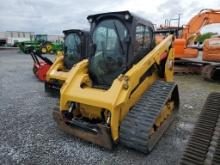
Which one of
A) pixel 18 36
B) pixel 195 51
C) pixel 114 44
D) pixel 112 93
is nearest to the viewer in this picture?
pixel 112 93

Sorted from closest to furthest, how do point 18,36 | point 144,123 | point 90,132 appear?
point 144,123 < point 90,132 < point 18,36

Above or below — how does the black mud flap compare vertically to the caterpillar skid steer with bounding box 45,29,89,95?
below

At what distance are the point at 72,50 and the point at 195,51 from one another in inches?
232

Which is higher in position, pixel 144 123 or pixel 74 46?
pixel 74 46

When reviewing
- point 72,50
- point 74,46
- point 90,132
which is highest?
point 74,46

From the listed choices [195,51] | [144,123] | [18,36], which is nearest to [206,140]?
[144,123]

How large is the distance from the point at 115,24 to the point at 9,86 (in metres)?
5.58

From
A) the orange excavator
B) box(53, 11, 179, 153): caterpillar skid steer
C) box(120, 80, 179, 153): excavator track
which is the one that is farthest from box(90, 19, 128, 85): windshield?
the orange excavator

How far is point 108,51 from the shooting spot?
4430 millimetres

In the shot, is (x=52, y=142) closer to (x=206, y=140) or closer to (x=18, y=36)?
(x=206, y=140)

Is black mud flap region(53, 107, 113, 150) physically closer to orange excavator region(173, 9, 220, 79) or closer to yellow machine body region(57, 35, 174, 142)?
yellow machine body region(57, 35, 174, 142)

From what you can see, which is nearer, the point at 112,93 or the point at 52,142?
the point at 112,93

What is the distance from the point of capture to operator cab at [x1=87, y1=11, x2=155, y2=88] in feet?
13.8

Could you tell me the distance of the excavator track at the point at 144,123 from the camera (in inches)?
143
